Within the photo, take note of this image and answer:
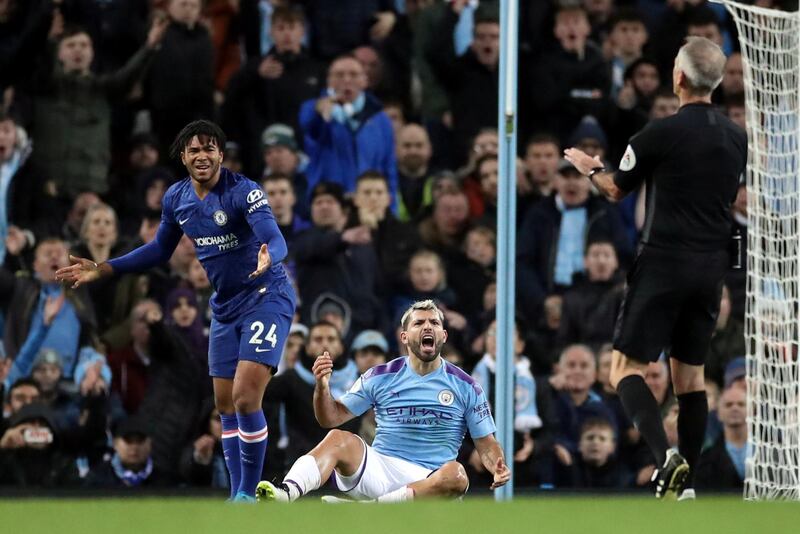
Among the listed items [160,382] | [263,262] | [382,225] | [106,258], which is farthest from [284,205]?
[263,262]

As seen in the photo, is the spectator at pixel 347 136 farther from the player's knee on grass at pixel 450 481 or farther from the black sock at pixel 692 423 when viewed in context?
the black sock at pixel 692 423

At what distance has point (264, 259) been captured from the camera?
7.02 meters

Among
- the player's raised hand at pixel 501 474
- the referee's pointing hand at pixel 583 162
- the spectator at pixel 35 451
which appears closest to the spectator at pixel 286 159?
the spectator at pixel 35 451

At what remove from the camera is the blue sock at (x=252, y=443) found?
7688mm

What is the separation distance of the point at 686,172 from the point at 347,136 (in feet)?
16.7

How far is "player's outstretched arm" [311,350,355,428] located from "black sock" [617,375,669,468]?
4.28 ft

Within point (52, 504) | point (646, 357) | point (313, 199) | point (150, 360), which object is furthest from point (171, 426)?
point (52, 504)

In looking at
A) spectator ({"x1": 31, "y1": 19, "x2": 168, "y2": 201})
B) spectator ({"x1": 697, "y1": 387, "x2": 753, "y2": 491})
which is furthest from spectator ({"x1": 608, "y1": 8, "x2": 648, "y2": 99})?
spectator ({"x1": 31, "y1": 19, "x2": 168, "y2": 201})

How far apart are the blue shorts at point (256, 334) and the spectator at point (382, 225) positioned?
9.70ft

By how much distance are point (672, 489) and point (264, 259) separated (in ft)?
6.68

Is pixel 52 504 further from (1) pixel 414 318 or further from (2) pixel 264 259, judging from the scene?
(1) pixel 414 318

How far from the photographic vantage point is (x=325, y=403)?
24.9 ft

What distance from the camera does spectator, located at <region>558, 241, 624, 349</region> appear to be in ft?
34.7

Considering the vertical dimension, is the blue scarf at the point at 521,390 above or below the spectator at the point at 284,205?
below
